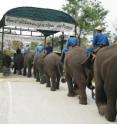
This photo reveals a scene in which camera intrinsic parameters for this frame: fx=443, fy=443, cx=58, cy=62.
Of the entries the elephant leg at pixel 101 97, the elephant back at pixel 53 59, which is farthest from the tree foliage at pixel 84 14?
the elephant leg at pixel 101 97

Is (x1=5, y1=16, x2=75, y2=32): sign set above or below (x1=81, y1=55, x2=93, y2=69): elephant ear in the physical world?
above

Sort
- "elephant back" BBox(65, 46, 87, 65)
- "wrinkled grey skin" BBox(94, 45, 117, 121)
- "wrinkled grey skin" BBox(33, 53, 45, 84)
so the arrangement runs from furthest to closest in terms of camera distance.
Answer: "wrinkled grey skin" BBox(33, 53, 45, 84) < "elephant back" BBox(65, 46, 87, 65) < "wrinkled grey skin" BBox(94, 45, 117, 121)

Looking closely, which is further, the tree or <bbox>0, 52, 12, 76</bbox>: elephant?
the tree

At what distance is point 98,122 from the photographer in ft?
31.0

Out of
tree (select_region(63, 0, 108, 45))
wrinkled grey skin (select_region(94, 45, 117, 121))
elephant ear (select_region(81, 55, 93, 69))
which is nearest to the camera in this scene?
wrinkled grey skin (select_region(94, 45, 117, 121))

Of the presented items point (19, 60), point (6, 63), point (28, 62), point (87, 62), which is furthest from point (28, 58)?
point (87, 62)

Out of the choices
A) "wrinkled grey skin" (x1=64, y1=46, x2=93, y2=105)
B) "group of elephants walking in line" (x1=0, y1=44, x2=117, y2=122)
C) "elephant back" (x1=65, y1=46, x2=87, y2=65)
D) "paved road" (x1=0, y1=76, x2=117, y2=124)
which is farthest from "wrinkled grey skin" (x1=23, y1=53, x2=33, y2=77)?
"elephant back" (x1=65, y1=46, x2=87, y2=65)

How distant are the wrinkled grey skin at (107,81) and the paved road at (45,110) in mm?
259

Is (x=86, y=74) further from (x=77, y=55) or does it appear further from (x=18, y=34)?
(x=18, y=34)

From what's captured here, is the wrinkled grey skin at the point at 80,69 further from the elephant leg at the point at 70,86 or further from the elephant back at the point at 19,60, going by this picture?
the elephant back at the point at 19,60

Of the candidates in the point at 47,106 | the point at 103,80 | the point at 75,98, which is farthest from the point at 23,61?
the point at 103,80

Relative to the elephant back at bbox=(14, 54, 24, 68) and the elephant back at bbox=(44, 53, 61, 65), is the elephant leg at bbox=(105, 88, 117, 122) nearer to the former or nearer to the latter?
the elephant back at bbox=(44, 53, 61, 65)

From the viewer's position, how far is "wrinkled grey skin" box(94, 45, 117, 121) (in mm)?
9133

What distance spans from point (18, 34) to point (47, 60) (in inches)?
588
